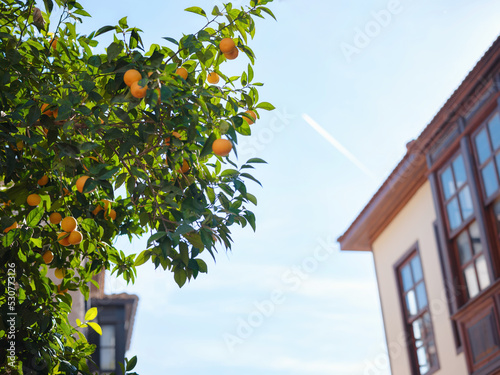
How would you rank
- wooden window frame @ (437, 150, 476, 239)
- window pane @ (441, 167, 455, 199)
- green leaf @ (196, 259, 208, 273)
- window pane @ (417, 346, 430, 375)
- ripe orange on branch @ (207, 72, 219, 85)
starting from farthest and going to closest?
window pane @ (417, 346, 430, 375) → window pane @ (441, 167, 455, 199) → wooden window frame @ (437, 150, 476, 239) → ripe orange on branch @ (207, 72, 219, 85) → green leaf @ (196, 259, 208, 273)

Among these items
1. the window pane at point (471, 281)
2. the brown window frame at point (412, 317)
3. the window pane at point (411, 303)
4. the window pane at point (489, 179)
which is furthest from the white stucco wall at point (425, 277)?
the window pane at point (489, 179)

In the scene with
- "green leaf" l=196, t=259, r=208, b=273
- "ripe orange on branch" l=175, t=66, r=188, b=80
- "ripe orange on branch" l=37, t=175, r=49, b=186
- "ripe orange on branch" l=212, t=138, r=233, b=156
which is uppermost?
"ripe orange on branch" l=175, t=66, r=188, b=80

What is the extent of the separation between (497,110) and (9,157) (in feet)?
27.9

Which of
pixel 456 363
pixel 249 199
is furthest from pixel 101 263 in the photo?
pixel 456 363

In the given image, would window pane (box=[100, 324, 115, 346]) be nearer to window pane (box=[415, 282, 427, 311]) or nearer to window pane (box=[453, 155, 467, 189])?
window pane (box=[415, 282, 427, 311])

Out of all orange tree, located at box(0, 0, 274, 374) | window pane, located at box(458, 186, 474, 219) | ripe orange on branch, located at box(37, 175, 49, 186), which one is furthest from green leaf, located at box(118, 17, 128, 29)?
window pane, located at box(458, 186, 474, 219)

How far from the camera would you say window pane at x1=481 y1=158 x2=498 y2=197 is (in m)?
9.75

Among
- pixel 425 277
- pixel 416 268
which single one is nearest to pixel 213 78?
pixel 425 277

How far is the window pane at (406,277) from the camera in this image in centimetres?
1284

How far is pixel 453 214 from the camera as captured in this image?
11.0m

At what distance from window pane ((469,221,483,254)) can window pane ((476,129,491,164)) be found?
3.68ft

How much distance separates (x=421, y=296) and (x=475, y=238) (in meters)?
2.36

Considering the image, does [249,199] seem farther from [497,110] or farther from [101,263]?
[497,110]

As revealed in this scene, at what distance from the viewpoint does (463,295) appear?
1063 centimetres
